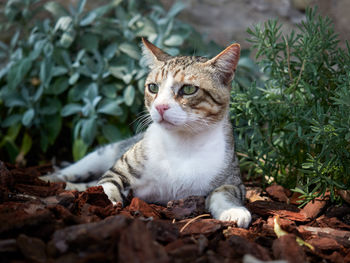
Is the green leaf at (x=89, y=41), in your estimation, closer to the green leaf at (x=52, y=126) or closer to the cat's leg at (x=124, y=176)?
the green leaf at (x=52, y=126)

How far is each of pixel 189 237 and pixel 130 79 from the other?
2.52m

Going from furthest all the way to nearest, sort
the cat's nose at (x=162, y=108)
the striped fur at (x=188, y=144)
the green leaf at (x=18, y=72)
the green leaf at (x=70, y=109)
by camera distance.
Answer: the green leaf at (x=18, y=72), the green leaf at (x=70, y=109), the striped fur at (x=188, y=144), the cat's nose at (x=162, y=108)

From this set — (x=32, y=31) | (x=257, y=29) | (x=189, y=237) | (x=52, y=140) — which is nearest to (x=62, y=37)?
(x=32, y=31)

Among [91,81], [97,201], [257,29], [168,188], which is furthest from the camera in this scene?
[91,81]

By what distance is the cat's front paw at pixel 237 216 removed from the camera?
2.38m

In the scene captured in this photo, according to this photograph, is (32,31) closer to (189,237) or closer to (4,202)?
(4,202)

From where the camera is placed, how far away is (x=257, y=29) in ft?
10.0

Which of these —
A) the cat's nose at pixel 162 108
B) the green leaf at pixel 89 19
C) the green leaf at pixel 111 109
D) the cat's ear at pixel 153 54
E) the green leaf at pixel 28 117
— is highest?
the green leaf at pixel 89 19

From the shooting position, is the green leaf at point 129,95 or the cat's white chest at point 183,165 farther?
the green leaf at point 129,95

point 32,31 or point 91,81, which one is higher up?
point 32,31

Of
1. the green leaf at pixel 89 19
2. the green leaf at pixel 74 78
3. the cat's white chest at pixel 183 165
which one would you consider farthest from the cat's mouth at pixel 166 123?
the green leaf at pixel 89 19

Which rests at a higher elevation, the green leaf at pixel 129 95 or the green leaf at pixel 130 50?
Result: the green leaf at pixel 130 50

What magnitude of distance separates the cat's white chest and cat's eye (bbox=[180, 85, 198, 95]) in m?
0.34

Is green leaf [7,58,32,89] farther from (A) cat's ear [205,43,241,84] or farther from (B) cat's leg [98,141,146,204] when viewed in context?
(A) cat's ear [205,43,241,84]
